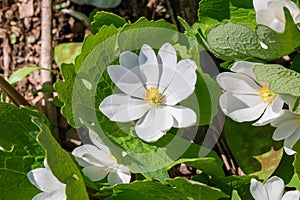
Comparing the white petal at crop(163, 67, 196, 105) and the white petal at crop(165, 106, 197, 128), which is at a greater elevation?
the white petal at crop(163, 67, 196, 105)

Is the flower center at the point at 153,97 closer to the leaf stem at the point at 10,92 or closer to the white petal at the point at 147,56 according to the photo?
the white petal at the point at 147,56

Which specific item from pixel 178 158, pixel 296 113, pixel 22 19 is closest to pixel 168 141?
pixel 178 158

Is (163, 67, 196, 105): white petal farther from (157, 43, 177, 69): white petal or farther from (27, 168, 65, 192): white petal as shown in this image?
(27, 168, 65, 192): white petal

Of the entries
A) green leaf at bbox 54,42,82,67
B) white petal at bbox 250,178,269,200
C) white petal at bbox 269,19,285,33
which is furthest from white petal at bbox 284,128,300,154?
green leaf at bbox 54,42,82,67

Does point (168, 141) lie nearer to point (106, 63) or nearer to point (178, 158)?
point (178, 158)

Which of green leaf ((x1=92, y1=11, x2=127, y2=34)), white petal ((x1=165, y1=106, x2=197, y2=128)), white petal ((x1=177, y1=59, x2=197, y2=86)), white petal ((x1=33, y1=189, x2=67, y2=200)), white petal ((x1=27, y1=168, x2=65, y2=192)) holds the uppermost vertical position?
green leaf ((x1=92, y1=11, x2=127, y2=34))

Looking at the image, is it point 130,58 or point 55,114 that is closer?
point 130,58

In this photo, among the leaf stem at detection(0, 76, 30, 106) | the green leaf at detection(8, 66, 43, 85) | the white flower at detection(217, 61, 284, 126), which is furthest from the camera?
the green leaf at detection(8, 66, 43, 85)
